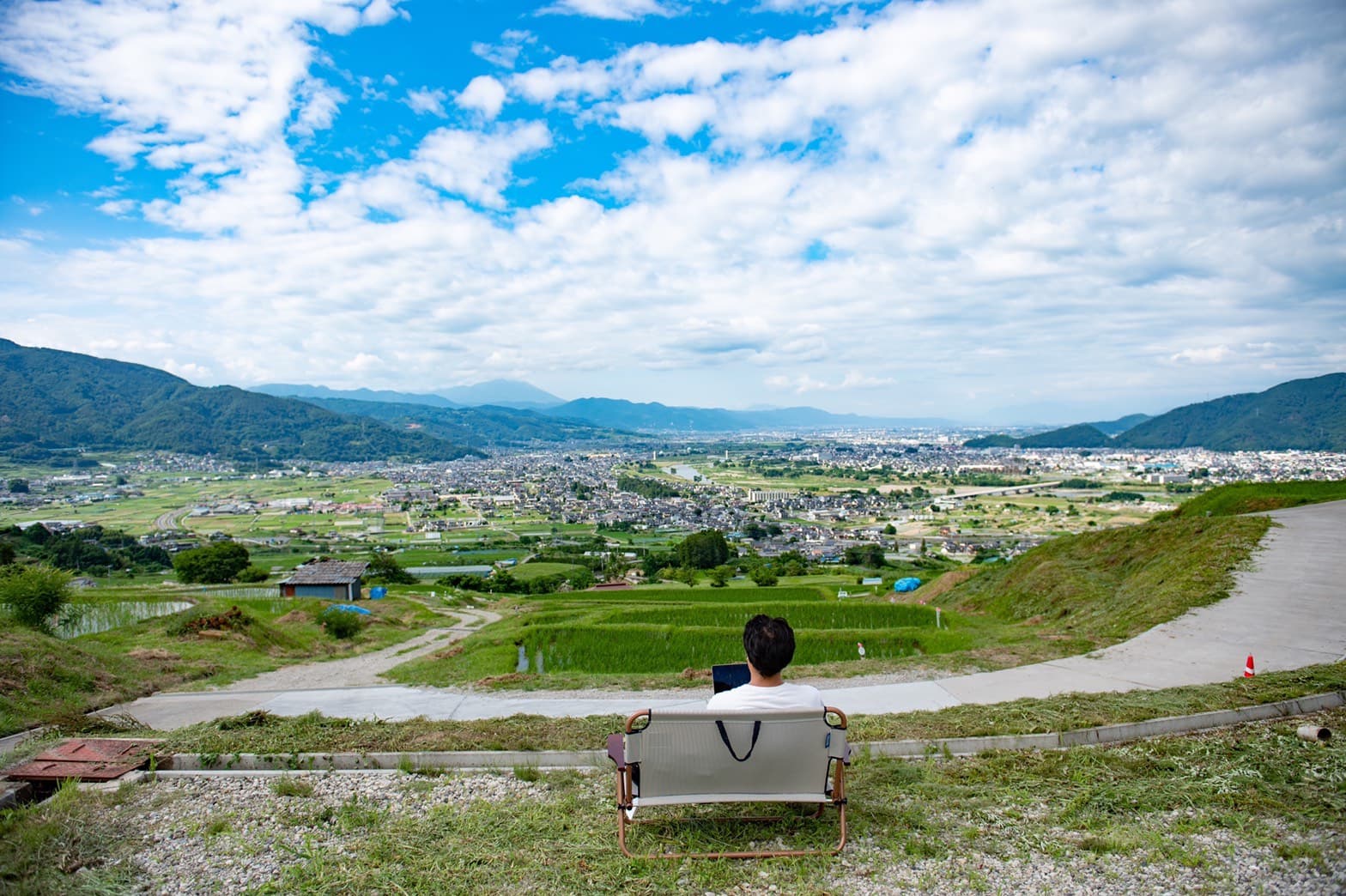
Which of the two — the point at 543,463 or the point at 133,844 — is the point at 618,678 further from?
the point at 543,463

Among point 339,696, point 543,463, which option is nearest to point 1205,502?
point 339,696

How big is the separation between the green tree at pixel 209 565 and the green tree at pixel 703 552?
31470 mm

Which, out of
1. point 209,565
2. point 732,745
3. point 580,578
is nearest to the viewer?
point 732,745

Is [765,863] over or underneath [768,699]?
underneath

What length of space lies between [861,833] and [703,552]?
5417cm

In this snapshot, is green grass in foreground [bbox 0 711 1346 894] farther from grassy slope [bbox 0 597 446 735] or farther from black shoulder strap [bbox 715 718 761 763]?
grassy slope [bbox 0 597 446 735]

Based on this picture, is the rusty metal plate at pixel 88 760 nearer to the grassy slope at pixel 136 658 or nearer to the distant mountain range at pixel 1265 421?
the grassy slope at pixel 136 658

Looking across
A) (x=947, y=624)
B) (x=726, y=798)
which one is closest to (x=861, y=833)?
(x=726, y=798)

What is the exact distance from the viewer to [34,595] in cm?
1483

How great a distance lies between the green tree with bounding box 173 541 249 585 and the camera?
43.7m

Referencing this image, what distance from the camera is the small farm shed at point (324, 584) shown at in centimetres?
3366

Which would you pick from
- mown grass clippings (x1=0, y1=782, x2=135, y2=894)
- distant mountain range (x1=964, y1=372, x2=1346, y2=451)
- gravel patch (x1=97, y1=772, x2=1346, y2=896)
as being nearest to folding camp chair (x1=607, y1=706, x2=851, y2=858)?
gravel patch (x1=97, y1=772, x2=1346, y2=896)

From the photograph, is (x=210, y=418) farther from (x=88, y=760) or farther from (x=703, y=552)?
(x=88, y=760)

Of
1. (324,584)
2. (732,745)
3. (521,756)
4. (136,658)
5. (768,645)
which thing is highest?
(768,645)
